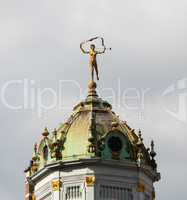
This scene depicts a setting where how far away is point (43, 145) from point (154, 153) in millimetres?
11381

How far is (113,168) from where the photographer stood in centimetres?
12500

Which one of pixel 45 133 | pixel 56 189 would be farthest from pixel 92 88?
pixel 56 189

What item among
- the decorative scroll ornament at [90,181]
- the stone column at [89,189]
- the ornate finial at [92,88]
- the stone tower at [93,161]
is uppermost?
the ornate finial at [92,88]

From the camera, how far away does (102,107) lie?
130250 mm

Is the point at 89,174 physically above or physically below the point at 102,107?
below

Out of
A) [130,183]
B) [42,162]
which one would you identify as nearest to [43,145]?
[42,162]

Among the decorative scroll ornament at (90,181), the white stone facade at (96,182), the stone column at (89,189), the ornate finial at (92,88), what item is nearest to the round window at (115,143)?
the white stone facade at (96,182)

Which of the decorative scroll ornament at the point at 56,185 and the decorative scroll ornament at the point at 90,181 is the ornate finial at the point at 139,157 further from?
the decorative scroll ornament at the point at 56,185

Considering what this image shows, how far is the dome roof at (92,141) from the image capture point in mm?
125562

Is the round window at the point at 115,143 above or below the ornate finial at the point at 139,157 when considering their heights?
above

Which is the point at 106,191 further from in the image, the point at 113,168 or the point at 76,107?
the point at 76,107

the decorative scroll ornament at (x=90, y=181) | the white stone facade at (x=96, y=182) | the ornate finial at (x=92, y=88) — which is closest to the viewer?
the decorative scroll ornament at (x=90, y=181)

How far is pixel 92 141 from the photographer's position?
12512 centimetres

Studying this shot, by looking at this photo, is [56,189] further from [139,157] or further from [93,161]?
[139,157]
